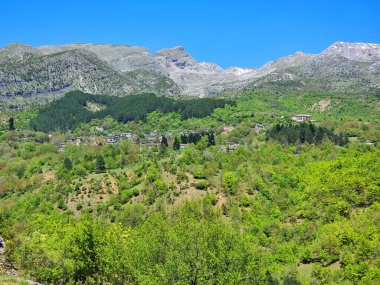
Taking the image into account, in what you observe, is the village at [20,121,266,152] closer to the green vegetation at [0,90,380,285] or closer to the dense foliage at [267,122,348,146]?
the green vegetation at [0,90,380,285]

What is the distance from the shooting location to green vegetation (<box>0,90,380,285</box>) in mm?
44594

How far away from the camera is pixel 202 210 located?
8800cm

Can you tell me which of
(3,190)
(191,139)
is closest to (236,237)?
(3,190)

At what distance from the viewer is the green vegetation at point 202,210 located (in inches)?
1756

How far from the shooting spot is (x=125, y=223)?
86.8m

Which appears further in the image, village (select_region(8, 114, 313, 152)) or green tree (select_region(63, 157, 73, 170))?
village (select_region(8, 114, 313, 152))

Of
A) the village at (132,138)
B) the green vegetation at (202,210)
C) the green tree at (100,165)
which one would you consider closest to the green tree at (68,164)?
the green vegetation at (202,210)

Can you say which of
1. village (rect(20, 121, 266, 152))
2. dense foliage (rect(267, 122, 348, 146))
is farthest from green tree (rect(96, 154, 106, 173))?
dense foliage (rect(267, 122, 348, 146))

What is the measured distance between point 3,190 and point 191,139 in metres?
59.6

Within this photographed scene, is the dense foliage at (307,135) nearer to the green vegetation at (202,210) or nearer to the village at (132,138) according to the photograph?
the green vegetation at (202,210)

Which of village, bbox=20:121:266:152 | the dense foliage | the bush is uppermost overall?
the dense foliage

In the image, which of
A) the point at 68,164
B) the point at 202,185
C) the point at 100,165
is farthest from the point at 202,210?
the point at 68,164

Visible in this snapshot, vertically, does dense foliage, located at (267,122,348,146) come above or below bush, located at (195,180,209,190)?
above

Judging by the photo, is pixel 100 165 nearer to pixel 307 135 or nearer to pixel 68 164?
pixel 68 164
